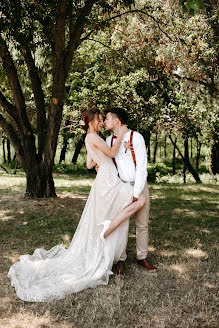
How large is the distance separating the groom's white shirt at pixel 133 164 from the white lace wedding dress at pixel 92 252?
13cm

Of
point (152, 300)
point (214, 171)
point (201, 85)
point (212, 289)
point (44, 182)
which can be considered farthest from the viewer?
point (214, 171)

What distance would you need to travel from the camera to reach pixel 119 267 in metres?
4.80

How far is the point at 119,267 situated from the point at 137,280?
1.23 feet

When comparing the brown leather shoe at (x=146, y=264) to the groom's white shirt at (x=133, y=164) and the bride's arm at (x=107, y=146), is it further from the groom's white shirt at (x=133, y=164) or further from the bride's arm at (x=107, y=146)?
the bride's arm at (x=107, y=146)

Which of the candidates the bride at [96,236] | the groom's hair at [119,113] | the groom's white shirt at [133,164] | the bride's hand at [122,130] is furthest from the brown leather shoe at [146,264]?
the groom's hair at [119,113]

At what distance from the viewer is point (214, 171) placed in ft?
63.5

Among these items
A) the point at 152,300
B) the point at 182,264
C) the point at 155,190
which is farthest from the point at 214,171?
the point at 152,300

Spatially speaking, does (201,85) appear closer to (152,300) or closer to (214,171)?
(214,171)

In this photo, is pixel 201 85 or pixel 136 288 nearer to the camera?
pixel 136 288

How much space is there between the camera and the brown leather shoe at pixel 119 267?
4.74 meters

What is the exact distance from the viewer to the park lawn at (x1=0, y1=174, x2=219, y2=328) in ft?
11.7

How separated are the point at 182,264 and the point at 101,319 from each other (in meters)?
1.90

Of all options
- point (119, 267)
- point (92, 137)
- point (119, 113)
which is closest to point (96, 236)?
point (119, 267)

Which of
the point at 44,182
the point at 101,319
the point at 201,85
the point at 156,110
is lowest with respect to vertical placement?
the point at 101,319
